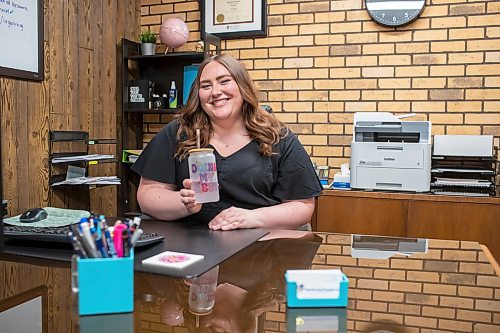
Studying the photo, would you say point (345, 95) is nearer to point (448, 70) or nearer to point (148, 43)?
point (448, 70)

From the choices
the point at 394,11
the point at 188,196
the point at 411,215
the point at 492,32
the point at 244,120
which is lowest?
the point at 411,215

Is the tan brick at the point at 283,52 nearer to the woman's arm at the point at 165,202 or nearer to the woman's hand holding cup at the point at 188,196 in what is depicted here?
the woman's arm at the point at 165,202

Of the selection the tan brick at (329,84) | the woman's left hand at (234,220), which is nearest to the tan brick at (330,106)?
the tan brick at (329,84)

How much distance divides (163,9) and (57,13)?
41.3 inches

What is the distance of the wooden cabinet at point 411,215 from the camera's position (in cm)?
276

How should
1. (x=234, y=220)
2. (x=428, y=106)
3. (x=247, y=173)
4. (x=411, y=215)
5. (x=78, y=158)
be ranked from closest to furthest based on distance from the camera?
(x=234, y=220)
(x=247, y=173)
(x=411, y=215)
(x=78, y=158)
(x=428, y=106)

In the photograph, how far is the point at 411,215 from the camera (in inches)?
113

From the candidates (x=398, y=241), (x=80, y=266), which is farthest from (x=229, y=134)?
(x=80, y=266)

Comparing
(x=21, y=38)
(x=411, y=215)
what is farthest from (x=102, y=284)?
(x=411, y=215)

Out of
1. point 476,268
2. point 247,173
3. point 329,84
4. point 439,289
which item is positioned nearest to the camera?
point 439,289

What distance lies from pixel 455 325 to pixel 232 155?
47.5 inches

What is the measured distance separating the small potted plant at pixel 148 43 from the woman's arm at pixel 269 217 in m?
2.12

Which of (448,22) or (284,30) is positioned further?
(284,30)

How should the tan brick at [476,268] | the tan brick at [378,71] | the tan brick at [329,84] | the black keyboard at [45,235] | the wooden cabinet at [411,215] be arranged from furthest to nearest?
the tan brick at [329,84] < the tan brick at [378,71] < the wooden cabinet at [411,215] < the black keyboard at [45,235] < the tan brick at [476,268]
